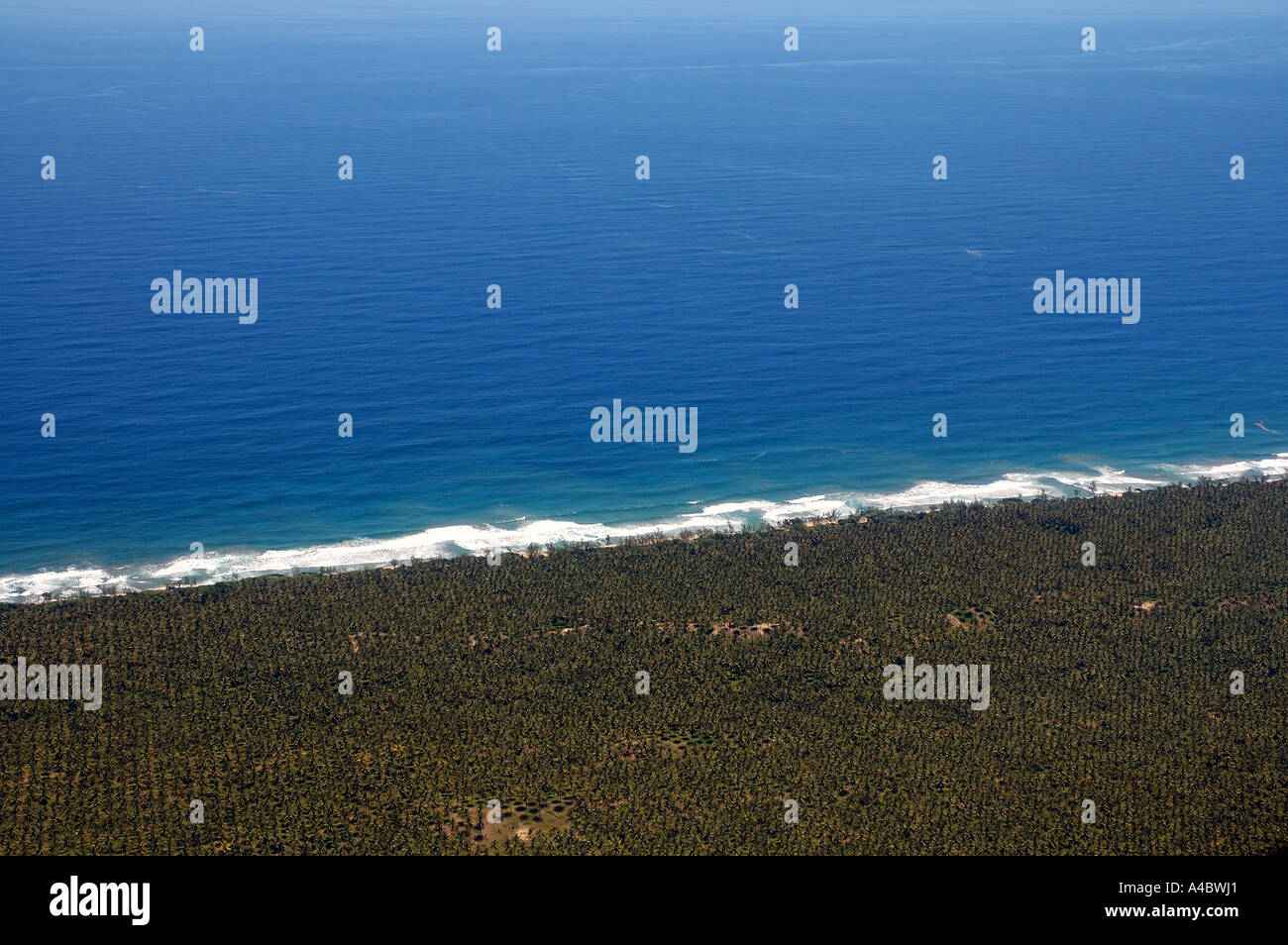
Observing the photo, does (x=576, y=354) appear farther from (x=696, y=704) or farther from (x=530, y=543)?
(x=696, y=704)

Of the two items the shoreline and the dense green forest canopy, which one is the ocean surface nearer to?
the shoreline

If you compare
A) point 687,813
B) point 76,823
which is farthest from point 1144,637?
point 76,823

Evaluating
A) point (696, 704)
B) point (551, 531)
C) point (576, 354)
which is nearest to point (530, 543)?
point (551, 531)

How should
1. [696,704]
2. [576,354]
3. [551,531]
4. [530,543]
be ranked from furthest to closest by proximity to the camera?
[576,354] < [551,531] < [530,543] < [696,704]

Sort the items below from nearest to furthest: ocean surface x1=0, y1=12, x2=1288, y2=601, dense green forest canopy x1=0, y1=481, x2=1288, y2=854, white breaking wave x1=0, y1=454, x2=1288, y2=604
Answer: dense green forest canopy x1=0, y1=481, x2=1288, y2=854
white breaking wave x1=0, y1=454, x2=1288, y2=604
ocean surface x1=0, y1=12, x2=1288, y2=601

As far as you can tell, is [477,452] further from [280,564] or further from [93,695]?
[93,695]

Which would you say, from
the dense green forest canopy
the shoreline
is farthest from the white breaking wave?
the dense green forest canopy
